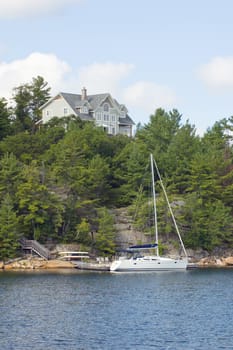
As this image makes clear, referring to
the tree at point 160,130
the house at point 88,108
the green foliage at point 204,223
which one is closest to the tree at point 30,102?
the house at point 88,108

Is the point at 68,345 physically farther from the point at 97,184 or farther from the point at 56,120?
the point at 56,120

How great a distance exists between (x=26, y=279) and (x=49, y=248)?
13201 millimetres

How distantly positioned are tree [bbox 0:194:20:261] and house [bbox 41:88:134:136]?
35589 mm

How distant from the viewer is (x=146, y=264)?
69.3 m

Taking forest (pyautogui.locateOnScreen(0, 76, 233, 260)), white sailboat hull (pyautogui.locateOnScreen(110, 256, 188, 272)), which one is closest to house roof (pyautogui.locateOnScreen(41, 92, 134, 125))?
forest (pyautogui.locateOnScreen(0, 76, 233, 260))

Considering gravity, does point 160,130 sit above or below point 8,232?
above

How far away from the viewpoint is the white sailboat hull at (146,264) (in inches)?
2709

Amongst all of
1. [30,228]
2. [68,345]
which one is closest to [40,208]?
[30,228]

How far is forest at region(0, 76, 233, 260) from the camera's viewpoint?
2904 inches

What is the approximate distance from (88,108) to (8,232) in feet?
132

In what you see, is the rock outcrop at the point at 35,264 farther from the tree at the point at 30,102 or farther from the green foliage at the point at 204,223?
the tree at the point at 30,102

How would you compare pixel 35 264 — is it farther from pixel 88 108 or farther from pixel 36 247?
pixel 88 108

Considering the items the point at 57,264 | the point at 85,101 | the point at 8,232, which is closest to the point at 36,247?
the point at 57,264

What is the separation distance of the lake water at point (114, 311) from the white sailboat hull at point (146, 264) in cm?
238
